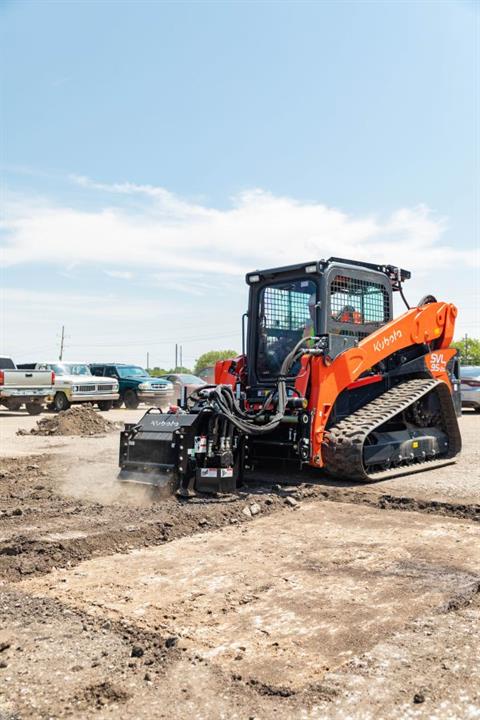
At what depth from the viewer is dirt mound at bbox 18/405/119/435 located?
15383mm

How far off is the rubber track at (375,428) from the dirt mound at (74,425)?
831 cm

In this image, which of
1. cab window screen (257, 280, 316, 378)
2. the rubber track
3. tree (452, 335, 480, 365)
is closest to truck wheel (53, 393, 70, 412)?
cab window screen (257, 280, 316, 378)

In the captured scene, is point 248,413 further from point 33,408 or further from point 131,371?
point 131,371

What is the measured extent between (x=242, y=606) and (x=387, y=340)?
564 centimetres

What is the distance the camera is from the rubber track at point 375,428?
7.88 metres

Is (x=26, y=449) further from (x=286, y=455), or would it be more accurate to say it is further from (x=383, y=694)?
(x=383, y=694)

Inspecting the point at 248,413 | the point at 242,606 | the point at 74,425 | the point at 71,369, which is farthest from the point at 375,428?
the point at 71,369

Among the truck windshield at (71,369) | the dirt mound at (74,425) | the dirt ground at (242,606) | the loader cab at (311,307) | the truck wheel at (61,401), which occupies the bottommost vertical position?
the dirt ground at (242,606)

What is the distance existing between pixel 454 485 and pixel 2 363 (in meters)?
18.3

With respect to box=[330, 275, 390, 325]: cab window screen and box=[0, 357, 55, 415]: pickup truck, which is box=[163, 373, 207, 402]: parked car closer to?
box=[0, 357, 55, 415]: pickup truck

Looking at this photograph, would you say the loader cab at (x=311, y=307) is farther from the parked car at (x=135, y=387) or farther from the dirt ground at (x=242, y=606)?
the parked car at (x=135, y=387)

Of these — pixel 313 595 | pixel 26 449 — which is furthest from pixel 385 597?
pixel 26 449

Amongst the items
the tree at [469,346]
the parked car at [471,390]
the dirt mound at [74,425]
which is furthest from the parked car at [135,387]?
the tree at [469,346]

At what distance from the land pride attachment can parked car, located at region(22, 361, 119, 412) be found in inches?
544
